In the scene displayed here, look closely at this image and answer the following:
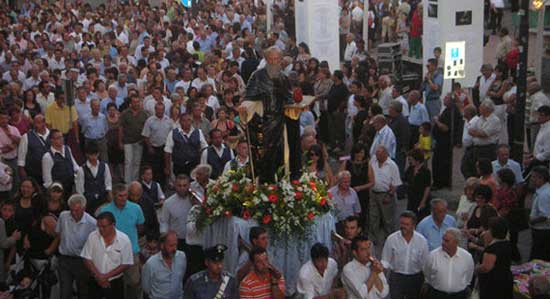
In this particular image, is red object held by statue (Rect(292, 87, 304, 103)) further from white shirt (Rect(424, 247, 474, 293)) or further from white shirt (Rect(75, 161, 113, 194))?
white shirt (Rect(75, 161, 113, 194))

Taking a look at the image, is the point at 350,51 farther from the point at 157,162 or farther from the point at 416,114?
the point at 157,162

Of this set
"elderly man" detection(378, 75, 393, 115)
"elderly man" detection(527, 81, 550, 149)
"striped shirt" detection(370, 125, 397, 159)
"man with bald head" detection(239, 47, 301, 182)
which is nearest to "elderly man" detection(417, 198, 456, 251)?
"man with bald head" detection(239, 47, 301, 182)

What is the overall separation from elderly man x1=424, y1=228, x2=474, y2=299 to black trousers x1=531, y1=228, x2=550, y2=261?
8.44ft

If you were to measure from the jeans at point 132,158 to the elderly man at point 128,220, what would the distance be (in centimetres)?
527

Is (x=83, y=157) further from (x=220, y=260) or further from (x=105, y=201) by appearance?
(x=220, y=260)

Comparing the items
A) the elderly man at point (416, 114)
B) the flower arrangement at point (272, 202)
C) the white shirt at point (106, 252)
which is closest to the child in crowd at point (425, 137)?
the elderly man at point (416, 114)

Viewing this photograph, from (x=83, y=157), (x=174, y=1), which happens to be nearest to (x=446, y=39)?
(x=83, y=157)

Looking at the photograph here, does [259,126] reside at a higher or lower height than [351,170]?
higher

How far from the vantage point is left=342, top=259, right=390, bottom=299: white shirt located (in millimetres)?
9875

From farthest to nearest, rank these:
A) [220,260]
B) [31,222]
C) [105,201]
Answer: [105,201] < [31,222] < [220,260]

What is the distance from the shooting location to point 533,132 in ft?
59.9

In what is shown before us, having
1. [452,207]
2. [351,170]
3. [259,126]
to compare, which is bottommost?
[452,207]

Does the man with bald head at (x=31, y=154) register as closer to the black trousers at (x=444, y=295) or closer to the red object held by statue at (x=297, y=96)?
the red object held by statue at (x=297, y=96)

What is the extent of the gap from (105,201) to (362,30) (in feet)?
74.9
